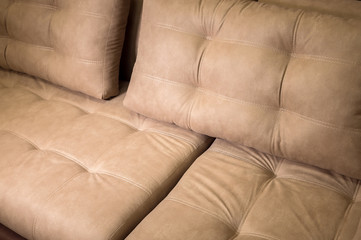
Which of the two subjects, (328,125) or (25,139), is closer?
(328,125)

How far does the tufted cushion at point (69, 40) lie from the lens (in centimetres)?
140

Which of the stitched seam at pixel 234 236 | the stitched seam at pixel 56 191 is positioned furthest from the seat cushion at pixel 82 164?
the stitched seam at pixel 234 236

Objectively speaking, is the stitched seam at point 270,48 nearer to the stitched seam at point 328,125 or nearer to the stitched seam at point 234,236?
the stitched seam at point 328,125

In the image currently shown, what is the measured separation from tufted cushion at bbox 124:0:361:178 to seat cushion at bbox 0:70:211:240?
0.11 metres

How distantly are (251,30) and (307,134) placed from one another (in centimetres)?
36

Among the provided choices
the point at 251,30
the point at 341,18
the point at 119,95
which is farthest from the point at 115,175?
the point at 341,18

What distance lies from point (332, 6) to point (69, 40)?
0.98m

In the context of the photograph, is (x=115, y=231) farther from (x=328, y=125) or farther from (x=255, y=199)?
(x=328, y=125)

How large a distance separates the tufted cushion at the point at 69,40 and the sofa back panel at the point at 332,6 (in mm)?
623

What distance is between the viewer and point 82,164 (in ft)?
3.94

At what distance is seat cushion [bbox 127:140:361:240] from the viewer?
95 centimetres

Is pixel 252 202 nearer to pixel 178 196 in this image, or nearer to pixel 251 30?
pixel 178 196

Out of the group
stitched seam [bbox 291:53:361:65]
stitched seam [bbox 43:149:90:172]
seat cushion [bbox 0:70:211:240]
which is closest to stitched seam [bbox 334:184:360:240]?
stitched seam [bbox 291:53:361:65]

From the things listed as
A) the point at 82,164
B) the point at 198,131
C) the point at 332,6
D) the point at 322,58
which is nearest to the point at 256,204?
the point at 198,131
